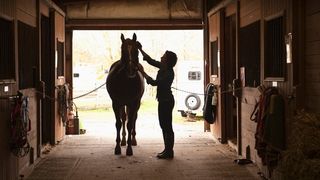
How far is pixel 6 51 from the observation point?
18.2 feet

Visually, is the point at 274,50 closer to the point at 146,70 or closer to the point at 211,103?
the point at 211,103

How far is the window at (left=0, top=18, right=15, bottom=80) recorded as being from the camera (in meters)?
5.34

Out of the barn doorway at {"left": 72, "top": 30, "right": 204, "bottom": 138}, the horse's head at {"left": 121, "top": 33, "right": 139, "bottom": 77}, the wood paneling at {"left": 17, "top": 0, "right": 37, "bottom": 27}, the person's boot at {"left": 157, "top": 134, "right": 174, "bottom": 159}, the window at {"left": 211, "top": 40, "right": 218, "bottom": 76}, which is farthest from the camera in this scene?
the barn doorway at {"left": 72, "top": 30, "right": 204, "bottom": 138}

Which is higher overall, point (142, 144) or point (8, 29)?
point (8, 29)

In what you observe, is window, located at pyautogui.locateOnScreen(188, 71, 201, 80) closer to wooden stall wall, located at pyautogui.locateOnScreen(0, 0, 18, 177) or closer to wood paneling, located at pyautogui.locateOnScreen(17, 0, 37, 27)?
wood paneling, located at pyautogui.locateOnScreen(17, 0, 37, 27)

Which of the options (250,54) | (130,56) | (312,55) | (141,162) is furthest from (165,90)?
(312,55)

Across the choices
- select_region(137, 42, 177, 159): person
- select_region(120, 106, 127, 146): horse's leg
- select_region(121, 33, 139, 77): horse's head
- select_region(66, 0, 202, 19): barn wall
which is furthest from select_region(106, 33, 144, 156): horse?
select_region(66, 0, 202, 19): barn wall

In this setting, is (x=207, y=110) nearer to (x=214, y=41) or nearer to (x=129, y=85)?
(x=214, y=41)

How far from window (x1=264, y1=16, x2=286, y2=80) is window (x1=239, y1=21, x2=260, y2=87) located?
1.37ft

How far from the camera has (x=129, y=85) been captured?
7.78 meters

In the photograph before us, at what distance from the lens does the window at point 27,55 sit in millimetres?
6289

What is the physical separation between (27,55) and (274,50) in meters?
3.16

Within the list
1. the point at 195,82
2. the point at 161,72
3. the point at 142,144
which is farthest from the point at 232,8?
the point at 195,82

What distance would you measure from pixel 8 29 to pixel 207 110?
476 centimetres
